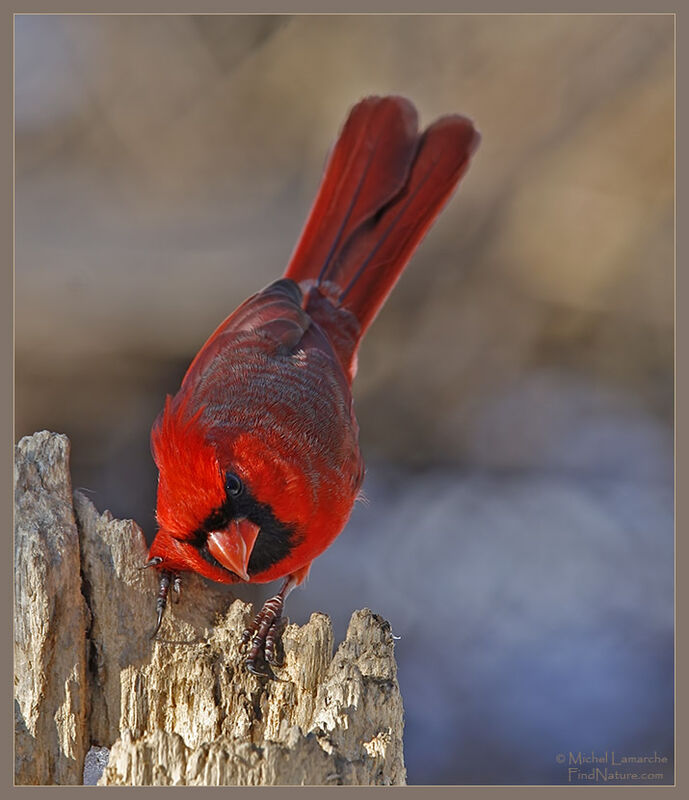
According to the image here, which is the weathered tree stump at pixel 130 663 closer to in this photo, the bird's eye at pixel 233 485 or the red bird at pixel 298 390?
the red bird at pixel 298 390

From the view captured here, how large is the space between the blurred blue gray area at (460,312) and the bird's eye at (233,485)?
38 cm

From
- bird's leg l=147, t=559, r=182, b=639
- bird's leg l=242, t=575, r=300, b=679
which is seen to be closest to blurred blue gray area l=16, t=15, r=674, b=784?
bird's leg l=242, t=575, r=300, b=679

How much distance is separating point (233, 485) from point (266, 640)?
444 millimetres

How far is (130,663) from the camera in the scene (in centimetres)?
222

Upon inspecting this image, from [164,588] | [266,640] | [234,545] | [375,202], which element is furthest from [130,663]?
[375,202]

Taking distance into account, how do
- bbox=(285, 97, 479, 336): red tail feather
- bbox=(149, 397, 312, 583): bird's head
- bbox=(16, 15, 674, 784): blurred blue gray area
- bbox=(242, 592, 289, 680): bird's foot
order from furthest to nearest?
bbox=(285, 97, 479, 336): red tail feather
bbox=(16, 15, 674, 784): blurred blue gray area
bbox=(242, 592, 289, 680): bird's foot
bbox=(149, 397, 312, 583): bird's head

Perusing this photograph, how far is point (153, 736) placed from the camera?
6.27ft

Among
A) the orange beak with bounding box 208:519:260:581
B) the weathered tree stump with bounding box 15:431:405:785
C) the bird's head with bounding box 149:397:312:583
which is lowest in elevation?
the weathered tree stump with bounding box 15:431:405:785

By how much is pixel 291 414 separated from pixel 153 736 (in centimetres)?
85

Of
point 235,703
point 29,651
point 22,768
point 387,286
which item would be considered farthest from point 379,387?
point 22,768

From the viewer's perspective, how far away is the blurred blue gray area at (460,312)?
2.44 metres

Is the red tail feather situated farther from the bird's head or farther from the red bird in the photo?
the bird's head

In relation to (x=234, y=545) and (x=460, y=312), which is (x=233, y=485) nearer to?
(x=234, y=545)

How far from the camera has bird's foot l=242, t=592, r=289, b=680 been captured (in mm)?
2197
